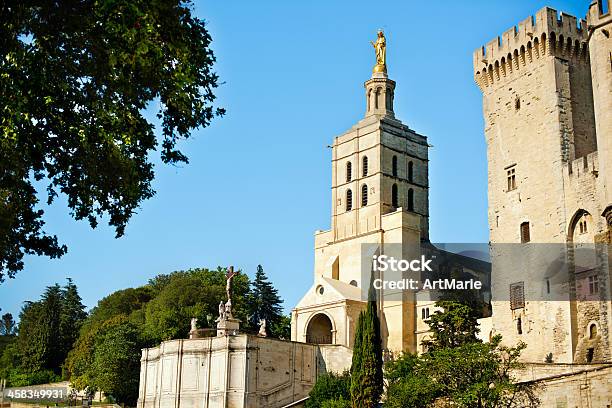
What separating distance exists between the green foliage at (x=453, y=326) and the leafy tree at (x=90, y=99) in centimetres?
2849

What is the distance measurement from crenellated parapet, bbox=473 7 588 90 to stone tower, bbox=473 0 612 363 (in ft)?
0.17

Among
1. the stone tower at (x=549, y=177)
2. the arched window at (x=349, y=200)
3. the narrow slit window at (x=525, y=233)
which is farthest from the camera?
the arched window at (x=349, y=200)

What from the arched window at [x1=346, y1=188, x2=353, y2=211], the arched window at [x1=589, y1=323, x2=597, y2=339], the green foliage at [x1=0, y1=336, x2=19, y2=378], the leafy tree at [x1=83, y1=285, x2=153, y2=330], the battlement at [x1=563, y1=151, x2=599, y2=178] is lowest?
the green foliage at [x1=0, y1=336, x2=19, y2=378]

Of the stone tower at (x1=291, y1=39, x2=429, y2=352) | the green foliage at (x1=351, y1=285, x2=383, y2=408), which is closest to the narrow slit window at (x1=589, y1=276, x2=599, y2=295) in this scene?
the green foliage at (x1=351, y1=285, x2=383, y2=408)

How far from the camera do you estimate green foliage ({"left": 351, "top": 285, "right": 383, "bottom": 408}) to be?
38000 millimetres

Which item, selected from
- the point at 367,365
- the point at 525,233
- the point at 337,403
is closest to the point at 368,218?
the point at 525,233

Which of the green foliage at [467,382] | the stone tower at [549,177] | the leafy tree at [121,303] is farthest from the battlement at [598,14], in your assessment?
the leafy tree at [121,303]

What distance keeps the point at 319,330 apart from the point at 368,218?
9378 millimetres

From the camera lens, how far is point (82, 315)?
286ft

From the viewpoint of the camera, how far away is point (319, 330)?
182 ft

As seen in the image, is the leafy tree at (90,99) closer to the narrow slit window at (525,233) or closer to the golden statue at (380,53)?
the narrow slit window at (525,233)

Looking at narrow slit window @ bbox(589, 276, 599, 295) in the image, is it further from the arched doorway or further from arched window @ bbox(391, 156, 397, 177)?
arched window @ bbox(391, 156, 397, 177)

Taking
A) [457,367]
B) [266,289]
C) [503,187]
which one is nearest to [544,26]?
[503,187]

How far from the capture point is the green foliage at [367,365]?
38.0 metres
